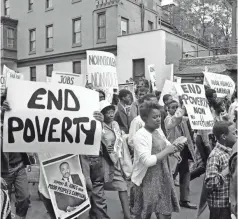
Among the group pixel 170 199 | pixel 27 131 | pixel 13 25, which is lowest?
pixel 170 199

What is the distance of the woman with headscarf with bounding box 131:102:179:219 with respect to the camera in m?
3.60

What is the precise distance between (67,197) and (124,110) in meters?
3.22

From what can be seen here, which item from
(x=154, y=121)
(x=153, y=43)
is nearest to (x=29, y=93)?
(x=154, y=121)

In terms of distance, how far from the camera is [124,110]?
22.1ft

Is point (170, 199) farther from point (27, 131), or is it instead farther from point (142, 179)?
point (27, 131)

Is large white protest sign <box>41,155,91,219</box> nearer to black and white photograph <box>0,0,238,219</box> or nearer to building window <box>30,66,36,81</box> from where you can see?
black and white photograph <box>0,0,238,219</box>

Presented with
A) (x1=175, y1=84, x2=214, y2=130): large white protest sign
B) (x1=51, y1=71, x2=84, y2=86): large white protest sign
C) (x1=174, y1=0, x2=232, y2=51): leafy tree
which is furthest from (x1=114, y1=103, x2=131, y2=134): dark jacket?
(x1=174, y1=0, x2=232, y2=51): leafy tree

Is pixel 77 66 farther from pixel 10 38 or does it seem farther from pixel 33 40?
pixel 10 38

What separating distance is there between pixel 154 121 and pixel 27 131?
1235 millimetres

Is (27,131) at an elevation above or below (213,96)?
below

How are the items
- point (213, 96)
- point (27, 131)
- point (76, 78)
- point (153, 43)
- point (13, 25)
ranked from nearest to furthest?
point (27, 131), point (213, 96), point (76, 78), point (153, 43), point (13, 25)

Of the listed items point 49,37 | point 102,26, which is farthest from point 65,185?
point 49,37

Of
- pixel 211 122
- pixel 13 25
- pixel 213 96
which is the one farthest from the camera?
pixel 13 25

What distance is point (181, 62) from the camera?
2262 centimetres
